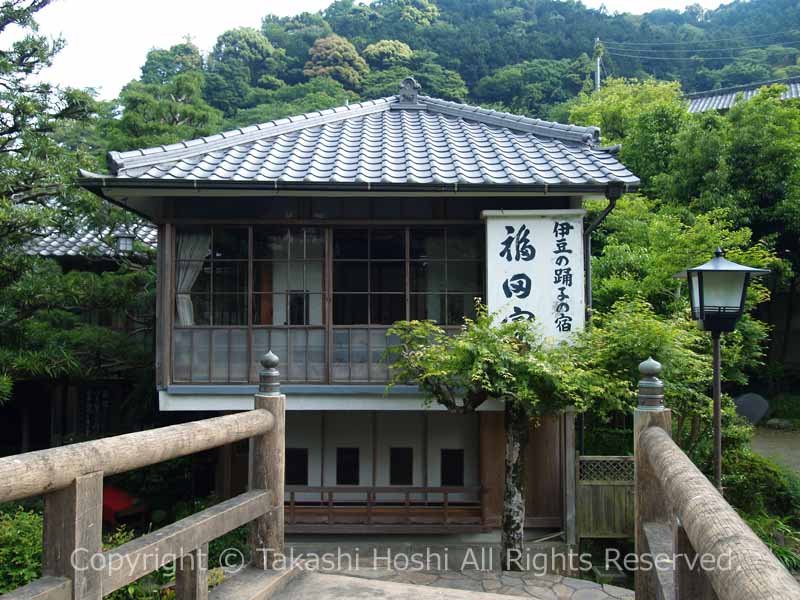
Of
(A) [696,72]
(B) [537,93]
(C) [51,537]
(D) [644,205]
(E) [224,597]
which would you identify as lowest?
(E) [224,597]

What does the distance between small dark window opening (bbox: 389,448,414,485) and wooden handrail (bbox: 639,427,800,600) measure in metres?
8.05

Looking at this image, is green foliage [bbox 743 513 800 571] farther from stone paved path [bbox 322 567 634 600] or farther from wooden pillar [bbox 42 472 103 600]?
wooden pillar [bbox 42 472 103 600]

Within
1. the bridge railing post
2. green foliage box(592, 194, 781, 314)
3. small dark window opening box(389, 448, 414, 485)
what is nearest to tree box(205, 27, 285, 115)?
green foliage box(592, 194, 781, 314)

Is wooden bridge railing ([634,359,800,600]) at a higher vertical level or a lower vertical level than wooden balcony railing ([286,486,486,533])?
higher

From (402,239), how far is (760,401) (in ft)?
44.1

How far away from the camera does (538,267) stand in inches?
363

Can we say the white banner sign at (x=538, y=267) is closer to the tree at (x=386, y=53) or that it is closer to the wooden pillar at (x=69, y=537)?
the wooden pillar at (x=69, y=537)

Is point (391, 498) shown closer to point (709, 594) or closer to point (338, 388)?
point (338, 388)

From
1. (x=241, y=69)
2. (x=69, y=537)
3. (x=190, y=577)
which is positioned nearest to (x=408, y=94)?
(x=190, y=577)

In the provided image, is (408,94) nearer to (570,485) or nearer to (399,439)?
(399,439)

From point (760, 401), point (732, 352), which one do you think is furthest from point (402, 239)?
point (760, 401)

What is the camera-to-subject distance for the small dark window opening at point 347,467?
10.5 metres

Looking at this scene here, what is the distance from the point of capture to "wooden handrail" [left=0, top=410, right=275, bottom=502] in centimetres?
208

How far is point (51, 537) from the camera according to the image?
2.28 meters
